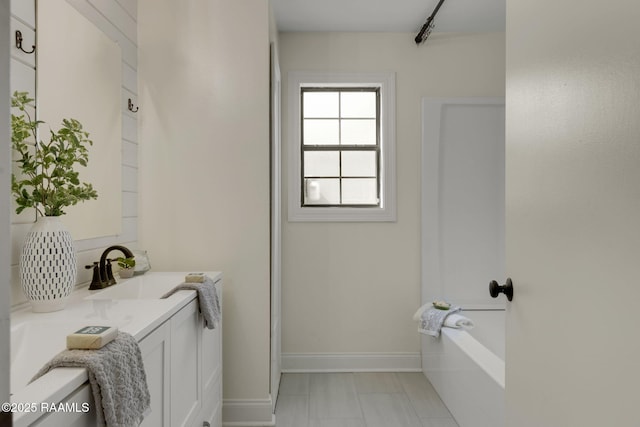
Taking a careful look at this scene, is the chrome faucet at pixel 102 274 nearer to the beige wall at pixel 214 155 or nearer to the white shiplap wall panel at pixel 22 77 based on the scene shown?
the beige wall at pixel 214 155

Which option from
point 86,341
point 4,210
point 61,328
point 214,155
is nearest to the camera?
point 4,210

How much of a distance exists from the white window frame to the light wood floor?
1195 mm

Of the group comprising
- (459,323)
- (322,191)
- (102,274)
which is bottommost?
(459,323)

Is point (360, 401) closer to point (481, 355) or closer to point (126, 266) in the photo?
point (481, 355)

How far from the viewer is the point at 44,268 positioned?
1471 mm

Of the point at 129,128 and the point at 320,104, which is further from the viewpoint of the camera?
the point at 320,104

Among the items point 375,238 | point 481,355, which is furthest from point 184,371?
point 375,238

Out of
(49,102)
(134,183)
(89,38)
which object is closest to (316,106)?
(134,183)

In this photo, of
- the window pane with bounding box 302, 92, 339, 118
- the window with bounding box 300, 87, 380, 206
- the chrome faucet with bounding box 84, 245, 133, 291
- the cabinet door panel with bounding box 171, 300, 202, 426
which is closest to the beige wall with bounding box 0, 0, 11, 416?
the cabinet door panel with bounding box 171, 300, 202, 426

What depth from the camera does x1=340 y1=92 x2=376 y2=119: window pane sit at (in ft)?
11.6

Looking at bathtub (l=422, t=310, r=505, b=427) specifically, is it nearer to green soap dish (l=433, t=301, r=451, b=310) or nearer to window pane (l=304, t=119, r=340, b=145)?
green soap dish (l=433, t=301, r=451, b=310)

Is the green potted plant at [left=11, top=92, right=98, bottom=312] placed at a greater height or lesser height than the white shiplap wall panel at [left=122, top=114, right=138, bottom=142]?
lesser

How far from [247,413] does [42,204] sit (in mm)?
1607

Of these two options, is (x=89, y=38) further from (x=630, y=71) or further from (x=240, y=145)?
(x=630, y=71)
